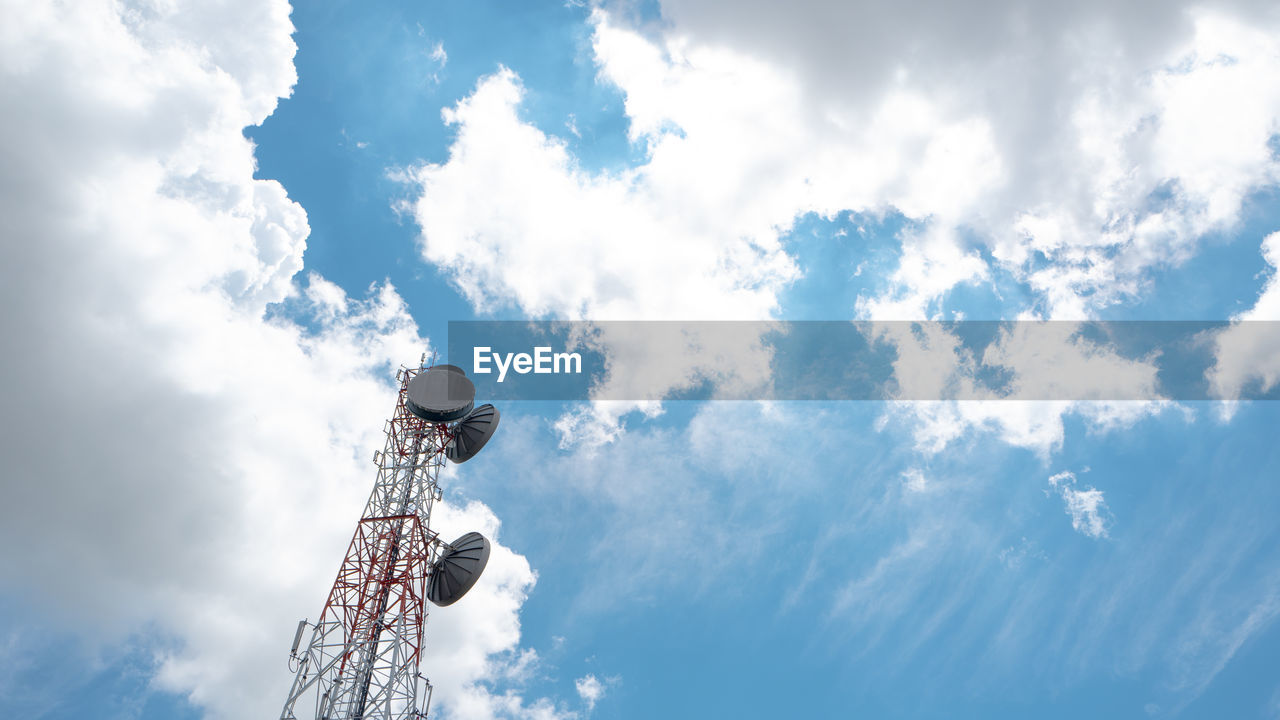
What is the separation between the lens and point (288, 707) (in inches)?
1893

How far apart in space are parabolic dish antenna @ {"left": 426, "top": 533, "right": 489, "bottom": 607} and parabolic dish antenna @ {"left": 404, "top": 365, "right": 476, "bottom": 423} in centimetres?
943

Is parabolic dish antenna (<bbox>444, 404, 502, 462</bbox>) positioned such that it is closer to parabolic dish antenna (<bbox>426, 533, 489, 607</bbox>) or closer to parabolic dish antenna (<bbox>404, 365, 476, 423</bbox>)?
parabolic dish antenna (<bbox>404, 365, 476, 423</bbox>)

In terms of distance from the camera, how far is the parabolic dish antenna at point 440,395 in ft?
189

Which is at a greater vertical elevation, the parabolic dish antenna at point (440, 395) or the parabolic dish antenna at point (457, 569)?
the parabolic dish antenna at point (440, 395)

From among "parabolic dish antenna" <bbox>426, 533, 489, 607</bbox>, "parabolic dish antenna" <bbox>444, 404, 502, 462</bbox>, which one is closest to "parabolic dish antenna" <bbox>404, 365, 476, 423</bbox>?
"parabolic dish antenna" <bbox>444, 404, 502, 462</bbox>

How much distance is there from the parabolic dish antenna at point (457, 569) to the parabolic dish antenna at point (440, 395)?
30.9ft

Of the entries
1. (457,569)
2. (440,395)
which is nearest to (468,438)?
(440,395)

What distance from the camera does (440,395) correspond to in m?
58.2

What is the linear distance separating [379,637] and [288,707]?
6622mm

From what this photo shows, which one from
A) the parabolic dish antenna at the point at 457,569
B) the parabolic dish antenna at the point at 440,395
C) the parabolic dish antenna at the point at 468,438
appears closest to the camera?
the parabolic dish antenna at the point at 457,569


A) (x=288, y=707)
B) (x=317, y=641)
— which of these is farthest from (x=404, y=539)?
(x=288, y=707)

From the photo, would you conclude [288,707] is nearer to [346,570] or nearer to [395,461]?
[346,570]

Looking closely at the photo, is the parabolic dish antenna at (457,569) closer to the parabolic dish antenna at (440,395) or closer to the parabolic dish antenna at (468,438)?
the parabolic dish antenna at (468,438)

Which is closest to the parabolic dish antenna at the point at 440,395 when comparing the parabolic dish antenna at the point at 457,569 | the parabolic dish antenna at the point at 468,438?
the parabolic dish antenna at the point at 468,438
